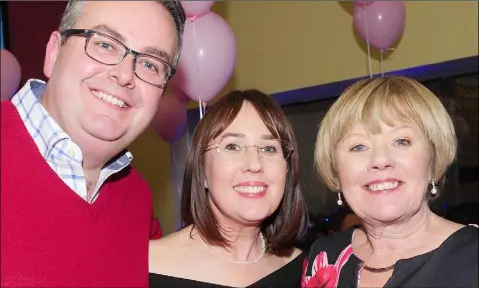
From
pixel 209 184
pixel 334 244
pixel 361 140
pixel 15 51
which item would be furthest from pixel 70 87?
pixel 15 51

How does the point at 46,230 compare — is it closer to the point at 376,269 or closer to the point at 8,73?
the point at 376,269

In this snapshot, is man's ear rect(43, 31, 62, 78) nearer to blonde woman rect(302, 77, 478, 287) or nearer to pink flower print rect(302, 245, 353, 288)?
blonde woman rect(302, 77, 478, 287)

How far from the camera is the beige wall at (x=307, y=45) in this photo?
3.96 metres

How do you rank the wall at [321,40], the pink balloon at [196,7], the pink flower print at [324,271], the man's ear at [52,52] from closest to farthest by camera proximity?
the man's ear at [52,52]
the pink flower print at [324,271]
the pink balloon at [196,7]
the wall at [321,40]

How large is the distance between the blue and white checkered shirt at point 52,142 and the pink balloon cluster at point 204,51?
1555 millimetres

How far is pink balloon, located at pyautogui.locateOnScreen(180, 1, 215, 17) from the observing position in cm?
306

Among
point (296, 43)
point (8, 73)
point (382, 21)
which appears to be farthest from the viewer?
point (296, 43)

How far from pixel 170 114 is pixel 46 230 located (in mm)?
2399

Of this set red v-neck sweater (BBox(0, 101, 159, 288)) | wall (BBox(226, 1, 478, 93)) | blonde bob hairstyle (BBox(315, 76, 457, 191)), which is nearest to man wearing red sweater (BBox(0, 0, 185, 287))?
red v-neck sweater (BBox(0, 101, 159, 288))

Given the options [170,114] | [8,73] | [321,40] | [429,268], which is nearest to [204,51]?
[170,114]

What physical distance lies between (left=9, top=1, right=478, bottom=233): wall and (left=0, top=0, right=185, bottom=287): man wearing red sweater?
2.76m

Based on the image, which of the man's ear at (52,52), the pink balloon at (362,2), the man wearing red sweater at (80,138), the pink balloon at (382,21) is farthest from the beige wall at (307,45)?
the man's ear at (52,52)

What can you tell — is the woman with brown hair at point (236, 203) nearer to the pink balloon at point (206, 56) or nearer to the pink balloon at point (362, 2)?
the pink balloon at point (206, 56)

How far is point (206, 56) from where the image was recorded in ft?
10.3
